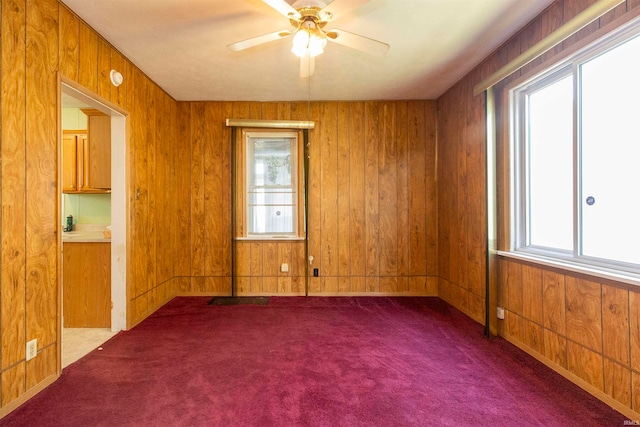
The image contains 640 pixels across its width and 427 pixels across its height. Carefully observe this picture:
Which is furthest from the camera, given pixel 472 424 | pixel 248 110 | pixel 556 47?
pixel 248 110

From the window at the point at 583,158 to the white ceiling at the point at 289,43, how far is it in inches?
23.8

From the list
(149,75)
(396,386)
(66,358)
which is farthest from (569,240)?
(149,75)

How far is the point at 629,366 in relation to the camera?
1.56 metres

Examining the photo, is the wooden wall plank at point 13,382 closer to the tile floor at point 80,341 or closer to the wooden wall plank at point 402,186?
the tile floor at point 80,341

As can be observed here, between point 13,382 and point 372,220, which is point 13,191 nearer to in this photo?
point 13,382

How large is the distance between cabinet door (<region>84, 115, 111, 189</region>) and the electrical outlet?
1.83 metres

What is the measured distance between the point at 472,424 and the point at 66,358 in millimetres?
2892

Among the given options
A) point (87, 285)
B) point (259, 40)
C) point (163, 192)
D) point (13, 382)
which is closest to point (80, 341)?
point (87, 285)

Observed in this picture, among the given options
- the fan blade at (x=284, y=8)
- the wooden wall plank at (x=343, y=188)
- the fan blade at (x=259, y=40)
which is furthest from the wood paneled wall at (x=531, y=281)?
the fan blade at (x=259, y=40)

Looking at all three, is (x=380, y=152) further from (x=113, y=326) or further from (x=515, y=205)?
(x=113, y=326)

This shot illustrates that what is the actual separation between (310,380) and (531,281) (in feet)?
6.03

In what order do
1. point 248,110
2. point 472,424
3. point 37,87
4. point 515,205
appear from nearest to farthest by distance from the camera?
point 472,424
point 37,87
point 515,205
point 248,110

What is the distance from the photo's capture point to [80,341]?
2514mm

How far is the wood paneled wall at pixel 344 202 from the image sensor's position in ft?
12.4
